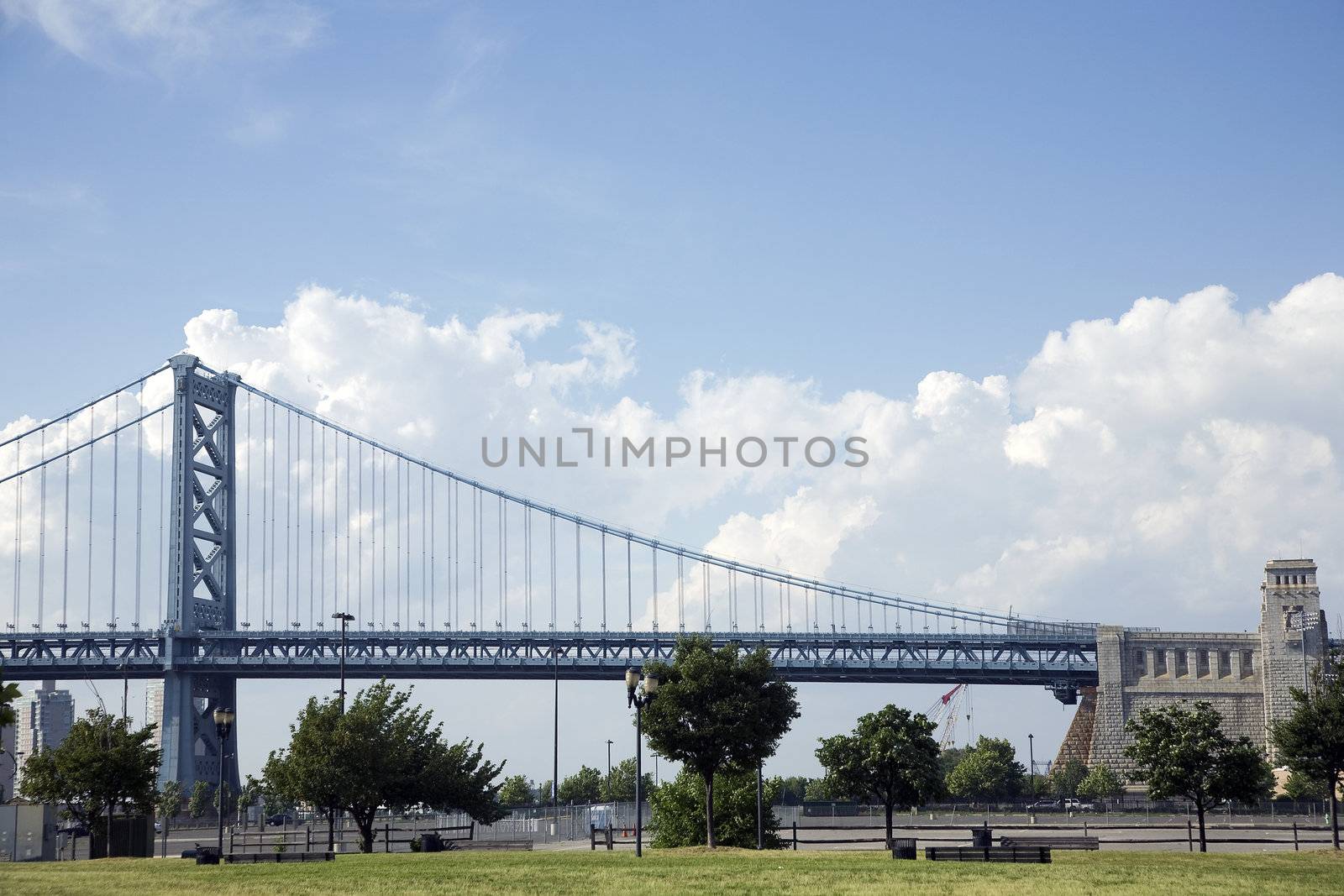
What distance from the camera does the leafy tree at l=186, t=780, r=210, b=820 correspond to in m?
116

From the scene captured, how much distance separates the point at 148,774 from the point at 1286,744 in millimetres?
41362

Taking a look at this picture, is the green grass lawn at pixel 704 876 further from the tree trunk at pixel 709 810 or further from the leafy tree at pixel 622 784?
the leafy tree at pixel 622 784

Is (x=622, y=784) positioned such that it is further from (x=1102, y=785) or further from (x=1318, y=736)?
(x=1318, y=736)

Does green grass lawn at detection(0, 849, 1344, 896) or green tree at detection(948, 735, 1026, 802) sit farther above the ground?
green grass lawn at detection(0, 849, 1344, 896)

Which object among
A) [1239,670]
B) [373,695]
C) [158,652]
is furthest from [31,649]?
[1239,670]

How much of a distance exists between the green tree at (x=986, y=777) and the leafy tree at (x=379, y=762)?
7368cm

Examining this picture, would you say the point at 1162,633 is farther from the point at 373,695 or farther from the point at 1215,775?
the point at 373,695

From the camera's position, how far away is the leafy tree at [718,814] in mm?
52688

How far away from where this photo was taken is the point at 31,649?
138 metres

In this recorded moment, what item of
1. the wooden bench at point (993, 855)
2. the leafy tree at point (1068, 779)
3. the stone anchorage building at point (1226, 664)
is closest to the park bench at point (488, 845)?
the wooden bench at point (993, 855)

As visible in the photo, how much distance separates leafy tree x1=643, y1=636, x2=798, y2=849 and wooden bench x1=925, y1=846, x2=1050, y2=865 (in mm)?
11253

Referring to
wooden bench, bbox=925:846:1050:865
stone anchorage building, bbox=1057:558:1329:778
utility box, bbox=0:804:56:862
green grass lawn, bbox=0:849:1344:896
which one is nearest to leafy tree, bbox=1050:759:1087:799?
stone anchorage building, bbox=1057:558:1329:778

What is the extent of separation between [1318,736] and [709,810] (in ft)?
67.1

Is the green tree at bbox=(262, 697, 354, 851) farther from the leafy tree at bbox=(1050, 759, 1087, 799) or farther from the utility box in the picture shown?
the leafy tree at bbox=(1050, 759, 1087, 799)
